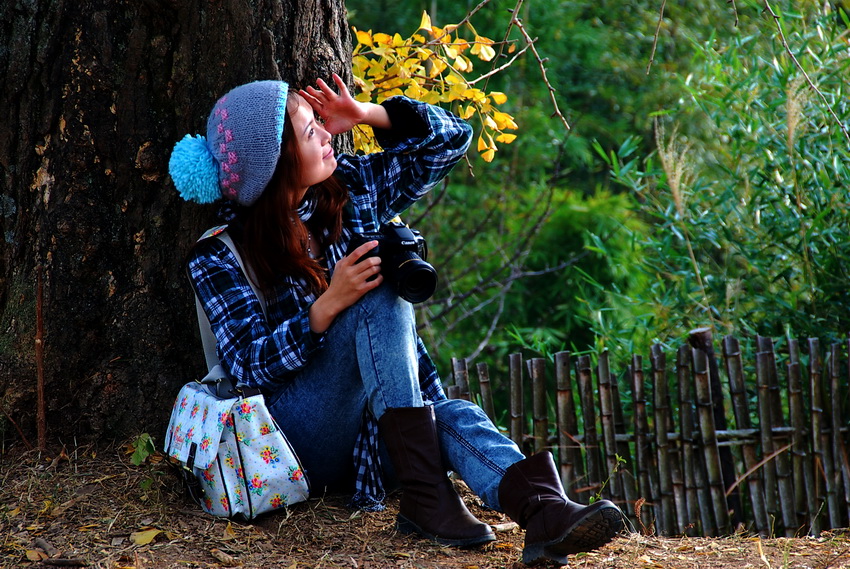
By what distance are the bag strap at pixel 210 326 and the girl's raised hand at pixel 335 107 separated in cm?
49

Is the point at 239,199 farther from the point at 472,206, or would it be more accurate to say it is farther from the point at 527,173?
the point at 527,173

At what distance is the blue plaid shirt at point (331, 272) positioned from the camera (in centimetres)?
215

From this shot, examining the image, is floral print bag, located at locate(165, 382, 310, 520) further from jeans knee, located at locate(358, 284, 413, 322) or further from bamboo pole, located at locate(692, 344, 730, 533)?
bamboo pole, located at locate(692, 344, 730, 533)

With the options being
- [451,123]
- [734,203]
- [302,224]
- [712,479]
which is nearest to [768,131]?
[734,203]

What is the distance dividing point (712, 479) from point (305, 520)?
1.89 m

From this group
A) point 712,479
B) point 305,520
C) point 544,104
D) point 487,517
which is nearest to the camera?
point 305,520

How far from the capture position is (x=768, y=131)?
4.09m

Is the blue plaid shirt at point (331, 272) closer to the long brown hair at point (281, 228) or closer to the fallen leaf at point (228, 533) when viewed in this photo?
the long brown hair at point (281, 228)

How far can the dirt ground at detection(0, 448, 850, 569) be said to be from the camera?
2047 millimetres

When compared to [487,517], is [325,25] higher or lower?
higher

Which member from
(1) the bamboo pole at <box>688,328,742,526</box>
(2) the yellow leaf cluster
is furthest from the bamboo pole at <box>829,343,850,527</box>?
(2) the yellow leaf cluster

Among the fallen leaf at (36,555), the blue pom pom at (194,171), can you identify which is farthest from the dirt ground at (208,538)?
the blue pom pom at (194,171)

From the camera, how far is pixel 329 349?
7.15 feet

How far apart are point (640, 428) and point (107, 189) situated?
2215 mm
